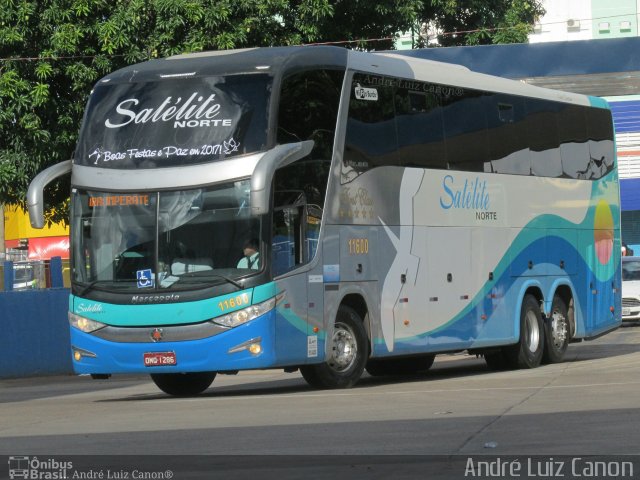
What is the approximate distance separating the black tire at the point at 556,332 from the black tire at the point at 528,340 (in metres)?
0.29

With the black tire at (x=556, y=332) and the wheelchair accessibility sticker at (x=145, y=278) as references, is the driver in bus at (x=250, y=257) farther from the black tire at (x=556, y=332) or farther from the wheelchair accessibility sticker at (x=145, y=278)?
the black tire at (x=556, y=332)

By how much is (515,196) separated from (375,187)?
3.92 meters

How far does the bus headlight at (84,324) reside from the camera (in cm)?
1619

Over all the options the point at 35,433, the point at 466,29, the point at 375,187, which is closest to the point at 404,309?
the point at 375,187

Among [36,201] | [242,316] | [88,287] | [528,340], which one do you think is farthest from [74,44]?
[242,316]

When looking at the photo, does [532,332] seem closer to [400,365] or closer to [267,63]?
[400,365]

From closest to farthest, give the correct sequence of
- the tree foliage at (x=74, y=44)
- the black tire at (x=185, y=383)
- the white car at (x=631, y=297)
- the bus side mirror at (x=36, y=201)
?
the bus side mirror at (x=36, y=201) → the black tire at (x=185, y=383) → the tree foliage at (x=74, y=44) → the white car at (x=631, y=297)

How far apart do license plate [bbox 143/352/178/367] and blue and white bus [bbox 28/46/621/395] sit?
0.05 ft

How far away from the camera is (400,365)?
21.2 m

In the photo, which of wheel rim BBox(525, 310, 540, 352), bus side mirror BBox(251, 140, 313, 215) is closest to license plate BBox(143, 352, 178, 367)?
bus side mirror BBox(251, 140, 313, 215)

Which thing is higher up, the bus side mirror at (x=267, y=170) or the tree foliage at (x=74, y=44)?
the tree foliage at (x=74, y=44)

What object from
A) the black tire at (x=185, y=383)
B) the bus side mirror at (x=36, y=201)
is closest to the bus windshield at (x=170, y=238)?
the bus side mirror at (x=36, y=201)

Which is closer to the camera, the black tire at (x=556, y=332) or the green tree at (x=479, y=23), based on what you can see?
the black tire at (x=556, y=332)
